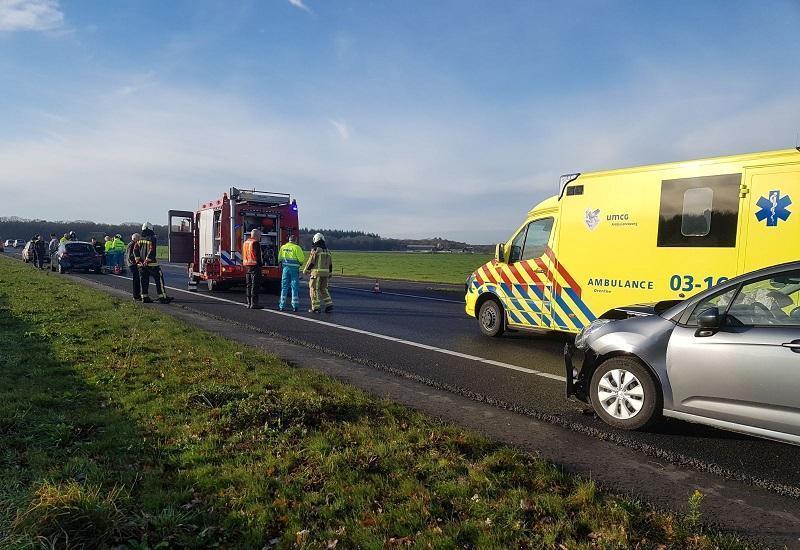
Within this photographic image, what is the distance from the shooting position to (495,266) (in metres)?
9.97

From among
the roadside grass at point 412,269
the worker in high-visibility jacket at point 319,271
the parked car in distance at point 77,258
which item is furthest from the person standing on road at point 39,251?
the worker in high-visibility jacket at point 319,271

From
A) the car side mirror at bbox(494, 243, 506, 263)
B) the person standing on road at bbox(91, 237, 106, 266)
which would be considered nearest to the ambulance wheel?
the car side mirror at bbox(494, 243, 506, 263)

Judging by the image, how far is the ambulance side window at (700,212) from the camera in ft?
21.2

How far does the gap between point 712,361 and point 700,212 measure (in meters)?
2.95

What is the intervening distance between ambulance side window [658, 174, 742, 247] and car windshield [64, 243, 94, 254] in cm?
2434

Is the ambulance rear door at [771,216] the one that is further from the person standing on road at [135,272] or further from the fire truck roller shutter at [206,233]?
the fire truck roller shutter at [206,233]

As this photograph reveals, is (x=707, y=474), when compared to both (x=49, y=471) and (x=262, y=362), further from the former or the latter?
(x=262, y=362)

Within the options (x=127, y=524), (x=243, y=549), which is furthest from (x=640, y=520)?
(x=127, y=524)

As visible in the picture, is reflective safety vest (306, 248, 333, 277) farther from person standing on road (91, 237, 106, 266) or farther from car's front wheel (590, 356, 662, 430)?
person standing on road (91, 237, 106, 266)

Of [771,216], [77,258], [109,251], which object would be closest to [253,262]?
[771,216]

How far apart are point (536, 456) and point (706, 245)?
4.05 meters

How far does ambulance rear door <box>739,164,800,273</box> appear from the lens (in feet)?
19.4

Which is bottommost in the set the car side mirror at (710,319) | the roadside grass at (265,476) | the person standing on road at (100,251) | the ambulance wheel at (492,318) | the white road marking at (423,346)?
the white road marking at (423,346)

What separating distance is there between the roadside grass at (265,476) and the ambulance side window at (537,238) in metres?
4.50
